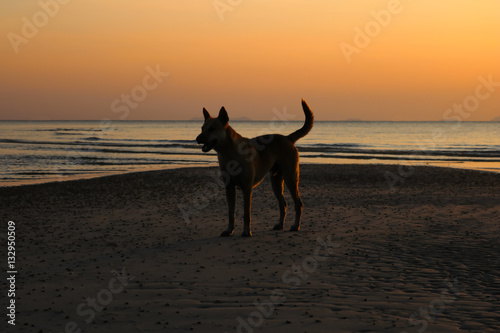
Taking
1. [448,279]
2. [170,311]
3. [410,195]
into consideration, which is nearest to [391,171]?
[410,195]

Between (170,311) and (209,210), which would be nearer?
(170,311)

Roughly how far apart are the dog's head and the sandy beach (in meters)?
1.96

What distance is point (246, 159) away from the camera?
1015 centimetres

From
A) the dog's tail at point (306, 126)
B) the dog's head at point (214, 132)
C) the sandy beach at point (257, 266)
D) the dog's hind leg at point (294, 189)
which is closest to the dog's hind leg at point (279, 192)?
the dog's hind leg at point (294, 189)

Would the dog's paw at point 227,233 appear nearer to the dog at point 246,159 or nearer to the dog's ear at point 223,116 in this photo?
the dog at point 246,159

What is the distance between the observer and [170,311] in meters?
5.85

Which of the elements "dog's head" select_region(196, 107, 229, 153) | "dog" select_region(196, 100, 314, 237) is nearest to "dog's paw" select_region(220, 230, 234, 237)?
"dog" select_region(196, 100, 314, 237)

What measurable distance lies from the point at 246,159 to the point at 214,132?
931 millimetres

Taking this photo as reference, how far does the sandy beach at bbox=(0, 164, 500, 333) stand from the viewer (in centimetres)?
Answer: 559

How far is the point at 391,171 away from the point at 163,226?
17.3 metres

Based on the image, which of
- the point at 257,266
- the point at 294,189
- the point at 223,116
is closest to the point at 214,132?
the point at 223,116

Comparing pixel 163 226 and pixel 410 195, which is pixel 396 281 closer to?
pixel 163 226

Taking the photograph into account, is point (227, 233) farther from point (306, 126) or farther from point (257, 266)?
point (306, 126)

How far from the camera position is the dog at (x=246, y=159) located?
32.0ft
